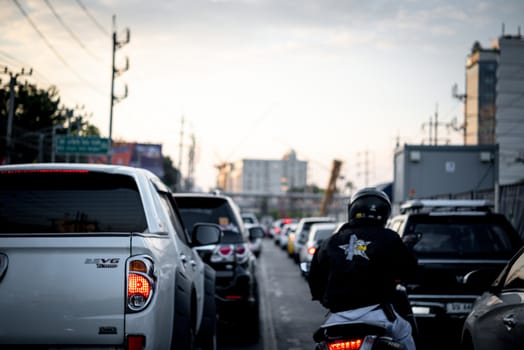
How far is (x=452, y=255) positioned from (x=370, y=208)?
4946 mm

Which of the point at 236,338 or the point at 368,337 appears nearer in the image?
the point at 368,337

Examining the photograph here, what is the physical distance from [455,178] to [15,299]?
1118 inches

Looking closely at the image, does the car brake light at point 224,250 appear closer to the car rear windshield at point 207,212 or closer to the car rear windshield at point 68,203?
the car rear windshield at point 207,212

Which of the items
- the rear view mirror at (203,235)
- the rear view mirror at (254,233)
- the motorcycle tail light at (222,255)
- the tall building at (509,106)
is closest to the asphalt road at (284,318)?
the motorcycle tail light at (222,255)

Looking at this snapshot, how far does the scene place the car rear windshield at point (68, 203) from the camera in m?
4.80

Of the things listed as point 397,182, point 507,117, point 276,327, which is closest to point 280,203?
point 507,117

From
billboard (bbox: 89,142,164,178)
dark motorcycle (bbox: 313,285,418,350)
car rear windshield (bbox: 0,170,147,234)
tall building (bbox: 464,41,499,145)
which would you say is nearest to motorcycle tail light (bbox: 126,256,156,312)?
car rear windshield (bbox: 0,170,147,234)

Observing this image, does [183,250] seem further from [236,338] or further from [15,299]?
[236,338]

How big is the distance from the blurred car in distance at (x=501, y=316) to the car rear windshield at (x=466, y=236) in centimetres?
372

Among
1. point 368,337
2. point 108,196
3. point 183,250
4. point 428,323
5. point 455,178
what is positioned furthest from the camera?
point 455,178

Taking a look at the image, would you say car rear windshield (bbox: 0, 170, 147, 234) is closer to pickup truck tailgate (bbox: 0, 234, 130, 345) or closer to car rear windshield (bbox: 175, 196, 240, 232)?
pickup truck tailgate (bbox: 0, 234, 130, 345)

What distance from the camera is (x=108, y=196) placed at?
4.98 metres

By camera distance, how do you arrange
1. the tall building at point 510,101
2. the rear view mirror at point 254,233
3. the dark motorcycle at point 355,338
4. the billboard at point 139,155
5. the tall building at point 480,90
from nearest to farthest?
the dark motorcycle at point 355,338 < the rear view mirror at point 254,233 < the billboard at point 139,155 < the tall building at point 510,101 < the tall building at point 480,90

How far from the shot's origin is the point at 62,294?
4266 mm
